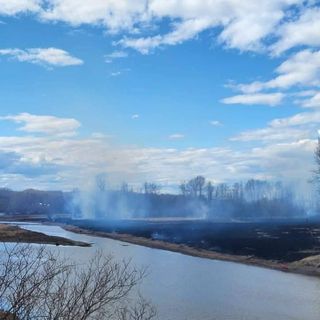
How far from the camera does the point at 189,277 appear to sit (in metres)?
36.9

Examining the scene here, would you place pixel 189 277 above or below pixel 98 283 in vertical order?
below

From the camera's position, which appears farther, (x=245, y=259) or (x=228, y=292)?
(x=245, y=259)

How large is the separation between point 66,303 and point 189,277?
30.5m

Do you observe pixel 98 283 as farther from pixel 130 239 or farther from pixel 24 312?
pixel 130 239

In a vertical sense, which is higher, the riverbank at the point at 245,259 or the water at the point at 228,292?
the riverbank at the point at 245,259

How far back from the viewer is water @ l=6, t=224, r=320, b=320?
82.1 ft

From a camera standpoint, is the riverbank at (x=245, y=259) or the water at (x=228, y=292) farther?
the riverbank at (x=245, y=259)

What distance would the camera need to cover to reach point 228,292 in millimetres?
30750

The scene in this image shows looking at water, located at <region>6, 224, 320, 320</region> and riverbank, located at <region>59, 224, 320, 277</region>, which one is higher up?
riverbank, located at <region>59, 224, 320, 277</region>

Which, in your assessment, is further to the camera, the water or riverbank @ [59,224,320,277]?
riverbank @ [59,224,320,277]

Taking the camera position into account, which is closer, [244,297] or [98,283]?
[98,283]

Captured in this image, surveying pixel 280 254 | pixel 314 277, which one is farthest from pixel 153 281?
pixel 280 254

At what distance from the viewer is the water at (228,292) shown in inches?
985

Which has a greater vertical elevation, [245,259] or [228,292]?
[245,259]
